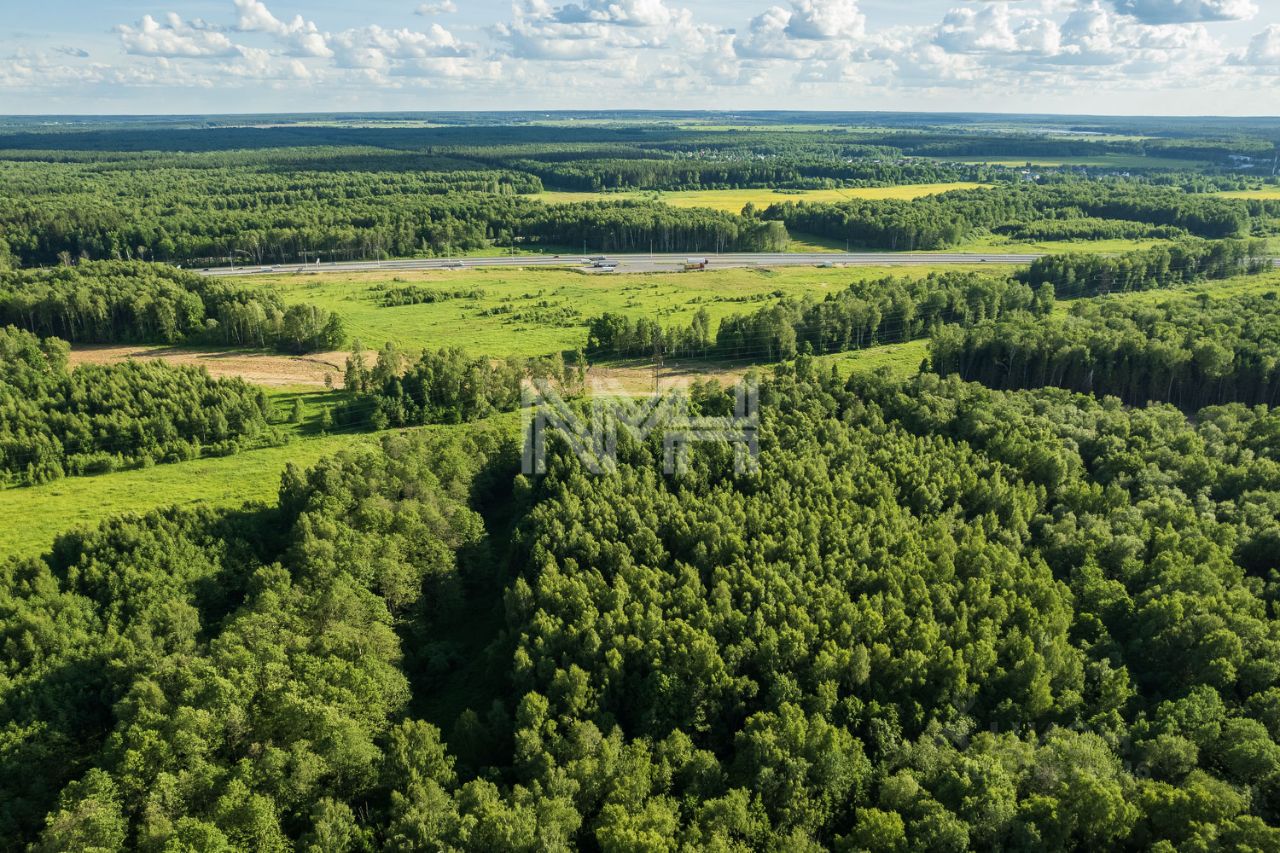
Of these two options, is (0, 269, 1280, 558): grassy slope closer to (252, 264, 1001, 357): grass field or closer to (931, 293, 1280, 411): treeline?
(252, 264, 1001, 357): grass field

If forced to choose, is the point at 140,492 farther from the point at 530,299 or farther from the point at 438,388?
the point at 530,299

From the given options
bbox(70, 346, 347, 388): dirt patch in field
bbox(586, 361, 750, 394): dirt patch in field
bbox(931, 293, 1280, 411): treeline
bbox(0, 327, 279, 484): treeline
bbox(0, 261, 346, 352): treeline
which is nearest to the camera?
bbox(0, 327, 279, 484): treeline

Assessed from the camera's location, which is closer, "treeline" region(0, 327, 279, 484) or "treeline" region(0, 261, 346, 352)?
"treeline" region(0, 327, 279, 484)

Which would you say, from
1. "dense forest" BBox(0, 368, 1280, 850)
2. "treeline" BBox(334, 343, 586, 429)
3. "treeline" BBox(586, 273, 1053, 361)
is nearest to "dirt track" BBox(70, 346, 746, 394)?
"treeline" BBox(586, 273, 1053, 361)

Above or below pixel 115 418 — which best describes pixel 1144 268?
above

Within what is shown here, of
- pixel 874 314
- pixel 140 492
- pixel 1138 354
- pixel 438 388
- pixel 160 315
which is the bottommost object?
pixel 140 492

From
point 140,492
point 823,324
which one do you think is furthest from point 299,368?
point 823,324
